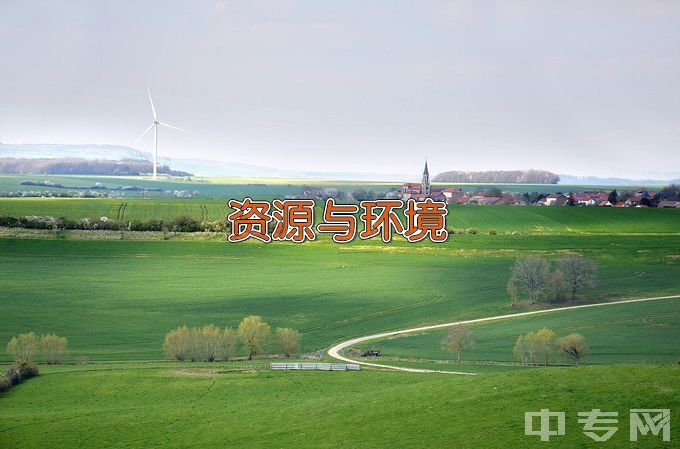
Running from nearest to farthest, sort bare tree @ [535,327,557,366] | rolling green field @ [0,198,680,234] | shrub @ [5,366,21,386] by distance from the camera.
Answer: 1. shrub @ [5,366,21,386]
2. bare tree @ [535,327,557,366]
3. rolling green field @ [0,198,680,234]

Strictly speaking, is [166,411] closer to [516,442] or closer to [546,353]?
[516,442]

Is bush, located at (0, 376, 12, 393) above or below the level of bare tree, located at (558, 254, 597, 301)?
below

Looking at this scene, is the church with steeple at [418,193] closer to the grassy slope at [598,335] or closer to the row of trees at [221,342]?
the grassy slope at [598,335]

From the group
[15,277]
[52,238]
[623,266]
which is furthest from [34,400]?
[623,266]

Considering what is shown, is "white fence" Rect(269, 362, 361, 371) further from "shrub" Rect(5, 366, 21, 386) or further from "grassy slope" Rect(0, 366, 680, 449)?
"shrub" Rect(5, 366, 21, 386)

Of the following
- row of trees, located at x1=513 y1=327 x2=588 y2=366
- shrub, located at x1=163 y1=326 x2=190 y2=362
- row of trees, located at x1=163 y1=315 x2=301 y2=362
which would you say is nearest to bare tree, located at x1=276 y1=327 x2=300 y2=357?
row of trees, located at x1=163 y1=315 x2=301 y2=362

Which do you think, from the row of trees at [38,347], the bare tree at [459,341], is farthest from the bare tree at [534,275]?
the row of trees at [38,347]

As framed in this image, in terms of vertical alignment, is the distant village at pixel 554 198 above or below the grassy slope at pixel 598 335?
above
